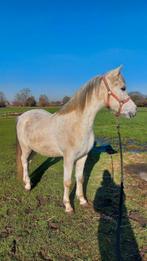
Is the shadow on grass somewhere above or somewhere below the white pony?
below

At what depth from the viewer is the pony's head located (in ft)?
11.7

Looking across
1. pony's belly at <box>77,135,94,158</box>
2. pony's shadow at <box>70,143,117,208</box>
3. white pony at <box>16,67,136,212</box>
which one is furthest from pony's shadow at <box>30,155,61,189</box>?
pony's belly at <box>77,135,94,158</box>

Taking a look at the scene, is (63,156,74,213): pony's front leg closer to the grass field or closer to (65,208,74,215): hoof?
(65,208,74,215): hoof

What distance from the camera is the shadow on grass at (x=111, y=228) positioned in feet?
9.86

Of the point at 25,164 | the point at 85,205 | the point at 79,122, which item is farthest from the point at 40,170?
the point at 79,122

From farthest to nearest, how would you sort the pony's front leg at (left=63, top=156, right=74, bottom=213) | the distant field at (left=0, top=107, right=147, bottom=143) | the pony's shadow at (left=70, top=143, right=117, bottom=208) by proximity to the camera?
the distant field at (left=0, top=107, right=147, bottom=143) < the pony's shadow at (left=70, top=143, right=117, bottom=208) < the pony's front leg at (left=63, top=156, right=74, bottom=213)

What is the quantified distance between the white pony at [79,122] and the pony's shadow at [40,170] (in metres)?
1.33

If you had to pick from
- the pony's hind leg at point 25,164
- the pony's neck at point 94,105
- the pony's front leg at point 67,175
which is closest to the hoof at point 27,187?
the pony's hind leg at point 25,164

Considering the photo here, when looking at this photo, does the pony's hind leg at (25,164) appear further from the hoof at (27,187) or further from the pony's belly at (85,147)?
the pony's belly at (85,147)

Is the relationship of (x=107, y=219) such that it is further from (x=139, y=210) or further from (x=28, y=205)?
(x=28, y=205)

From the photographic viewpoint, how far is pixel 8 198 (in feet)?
15.3

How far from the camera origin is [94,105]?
3.76 metres

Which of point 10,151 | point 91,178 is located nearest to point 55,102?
point 10,151

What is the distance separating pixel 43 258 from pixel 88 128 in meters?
1.91
